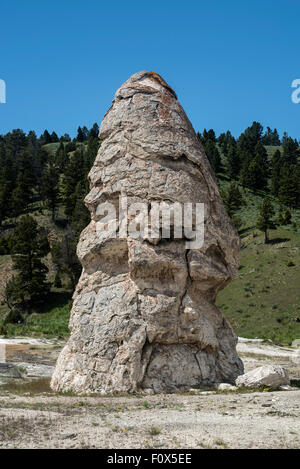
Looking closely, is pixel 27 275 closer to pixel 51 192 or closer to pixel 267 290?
Result: pixel 51 192

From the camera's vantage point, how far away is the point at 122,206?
14.6 m

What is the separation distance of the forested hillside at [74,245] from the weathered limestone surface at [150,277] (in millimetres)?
18346

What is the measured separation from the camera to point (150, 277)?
1408 centimetres

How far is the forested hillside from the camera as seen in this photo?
46531 millimetres

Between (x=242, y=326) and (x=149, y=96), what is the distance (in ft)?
104

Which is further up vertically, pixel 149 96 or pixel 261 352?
pixel 149 96

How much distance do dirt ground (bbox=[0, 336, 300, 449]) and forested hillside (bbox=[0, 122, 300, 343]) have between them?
21028 millimetres

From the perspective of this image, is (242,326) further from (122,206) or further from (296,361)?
(122,206)

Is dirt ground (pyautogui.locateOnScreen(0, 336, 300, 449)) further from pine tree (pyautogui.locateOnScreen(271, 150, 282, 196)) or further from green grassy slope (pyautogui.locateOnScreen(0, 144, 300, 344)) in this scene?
pine tree (pyautogui.locateOnScreen(271, 150, 282, 196))

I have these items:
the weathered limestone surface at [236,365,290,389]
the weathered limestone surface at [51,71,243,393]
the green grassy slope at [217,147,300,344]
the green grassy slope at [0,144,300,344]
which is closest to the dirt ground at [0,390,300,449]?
the weathered limestone surface at [236,365,290,389]

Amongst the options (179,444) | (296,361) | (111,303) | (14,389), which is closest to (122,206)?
(111,303)

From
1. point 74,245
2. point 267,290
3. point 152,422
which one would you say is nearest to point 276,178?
point 267,290

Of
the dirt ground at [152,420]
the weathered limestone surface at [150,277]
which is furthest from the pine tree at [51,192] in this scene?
the dirt ground at [152,420]

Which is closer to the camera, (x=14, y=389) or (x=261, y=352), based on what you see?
(x=14, y=389)
